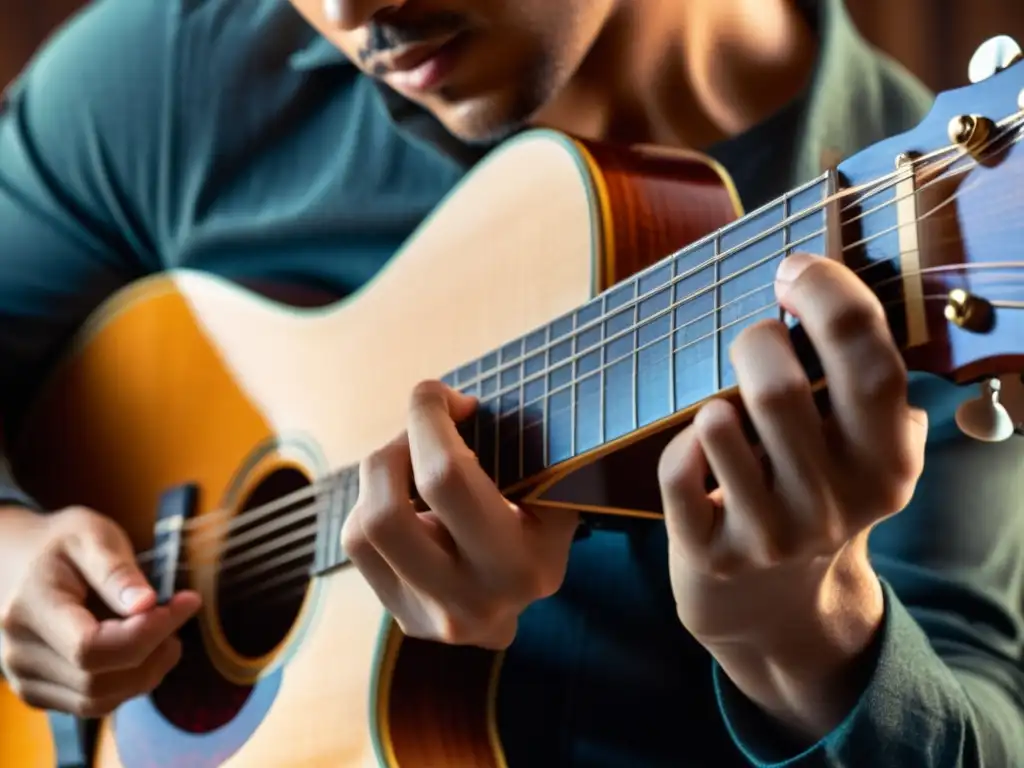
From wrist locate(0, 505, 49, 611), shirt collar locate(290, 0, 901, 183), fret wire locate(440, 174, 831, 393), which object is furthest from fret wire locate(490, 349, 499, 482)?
wrist locate(0, 505, 49, 611)

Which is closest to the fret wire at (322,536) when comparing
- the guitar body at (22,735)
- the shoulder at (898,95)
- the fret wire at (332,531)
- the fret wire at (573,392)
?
the fret wire at (332,531)

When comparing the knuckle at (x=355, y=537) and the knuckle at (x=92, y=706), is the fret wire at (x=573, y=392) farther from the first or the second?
the knuckle at (x=92, y=706)

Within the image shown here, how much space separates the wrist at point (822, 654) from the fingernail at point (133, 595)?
0.47m

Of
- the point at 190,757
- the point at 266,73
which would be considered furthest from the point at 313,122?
the point at 190,757

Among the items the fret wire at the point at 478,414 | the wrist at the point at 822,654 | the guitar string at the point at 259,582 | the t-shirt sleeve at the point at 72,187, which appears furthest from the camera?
the t-shirt sleeve at the point at 72,187

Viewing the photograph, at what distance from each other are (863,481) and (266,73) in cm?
76

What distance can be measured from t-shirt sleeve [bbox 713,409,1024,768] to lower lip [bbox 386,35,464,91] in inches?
17.4

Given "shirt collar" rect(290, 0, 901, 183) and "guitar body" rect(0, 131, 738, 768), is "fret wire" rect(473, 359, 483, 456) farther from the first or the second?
"shirt collar" rect(290, 0, 901, 183)

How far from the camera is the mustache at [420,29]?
2.49 ft

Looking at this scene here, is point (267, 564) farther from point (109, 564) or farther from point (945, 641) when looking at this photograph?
point (945, 641)

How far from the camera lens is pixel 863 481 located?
1.38 feet

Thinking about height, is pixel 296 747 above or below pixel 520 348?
below

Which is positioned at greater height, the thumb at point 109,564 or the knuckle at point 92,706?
the thumb at point 109,564

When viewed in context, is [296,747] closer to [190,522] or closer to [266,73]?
[190,522]
